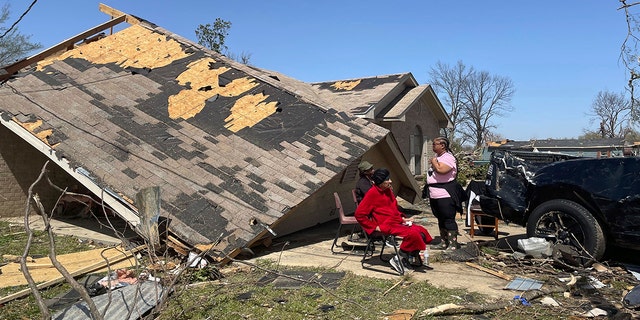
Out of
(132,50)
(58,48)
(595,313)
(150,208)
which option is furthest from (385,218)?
(58,48)

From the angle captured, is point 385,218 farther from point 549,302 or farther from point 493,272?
point 549,302

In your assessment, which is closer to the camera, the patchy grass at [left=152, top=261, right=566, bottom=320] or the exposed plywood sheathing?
the patchy grass at [left=152, top=261, right=566, bottom=320]

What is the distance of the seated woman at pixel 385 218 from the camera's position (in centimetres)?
645

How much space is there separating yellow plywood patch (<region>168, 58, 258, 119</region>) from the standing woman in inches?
207

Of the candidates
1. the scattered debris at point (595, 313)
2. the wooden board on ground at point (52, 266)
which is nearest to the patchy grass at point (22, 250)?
the wooden board on ground at point (52, 266)

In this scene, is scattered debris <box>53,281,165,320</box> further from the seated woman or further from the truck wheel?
the truck wheel

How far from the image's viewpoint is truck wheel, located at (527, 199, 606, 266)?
20.0 feet

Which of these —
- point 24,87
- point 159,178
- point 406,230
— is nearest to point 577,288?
point 406,230

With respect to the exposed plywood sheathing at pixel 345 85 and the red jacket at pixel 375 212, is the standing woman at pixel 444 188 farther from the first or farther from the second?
the exposed plywood sheathing at pixel 345 85

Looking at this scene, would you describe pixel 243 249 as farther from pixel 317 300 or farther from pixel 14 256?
pixel 14 256

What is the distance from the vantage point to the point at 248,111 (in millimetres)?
10445

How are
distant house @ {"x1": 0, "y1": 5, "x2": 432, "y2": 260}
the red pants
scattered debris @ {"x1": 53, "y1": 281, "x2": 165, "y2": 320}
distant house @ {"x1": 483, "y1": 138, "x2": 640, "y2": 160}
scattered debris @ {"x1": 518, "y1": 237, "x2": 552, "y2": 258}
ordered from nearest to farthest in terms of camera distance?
scattered debris @ {"x1": 53, "y1": 281, "x2": 165, "y2": 320}, the red pants, scattered debris @ {"x1": 518, "y1": 237, "x2": 552, "y2": 258}, distant house @ {"x1": 0, "y1": 5, "x2": 432, "y2": 260}, distant house @ {"x1": 483, "y1": 138, "x2": 640, "y2": 160}

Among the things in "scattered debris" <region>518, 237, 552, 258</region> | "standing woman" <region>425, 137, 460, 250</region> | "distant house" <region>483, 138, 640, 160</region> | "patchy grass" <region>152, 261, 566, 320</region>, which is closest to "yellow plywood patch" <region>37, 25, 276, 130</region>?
"standing woman" <region>425, 137, 460, 250</region>

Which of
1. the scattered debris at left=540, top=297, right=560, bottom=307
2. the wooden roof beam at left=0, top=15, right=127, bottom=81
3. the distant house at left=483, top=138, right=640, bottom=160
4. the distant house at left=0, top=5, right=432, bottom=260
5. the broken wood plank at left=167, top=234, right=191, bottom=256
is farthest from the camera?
the distant house at left=483, top=138, right=640, bottom=160
